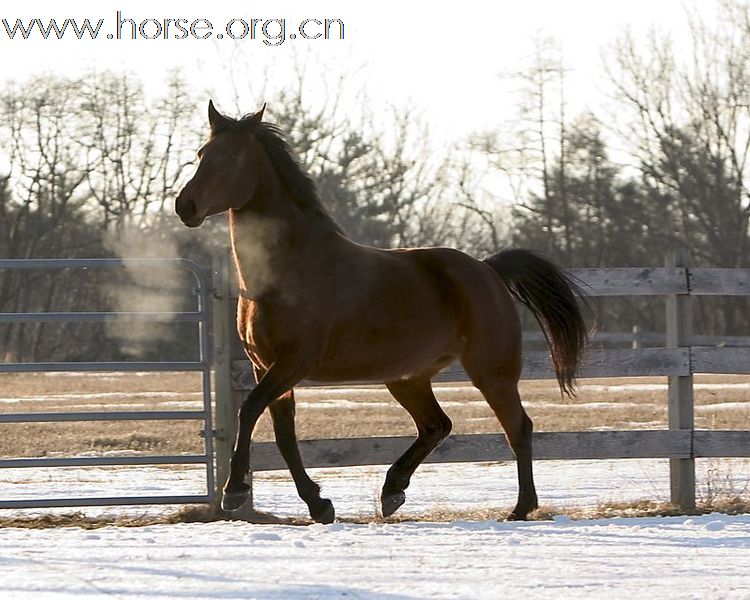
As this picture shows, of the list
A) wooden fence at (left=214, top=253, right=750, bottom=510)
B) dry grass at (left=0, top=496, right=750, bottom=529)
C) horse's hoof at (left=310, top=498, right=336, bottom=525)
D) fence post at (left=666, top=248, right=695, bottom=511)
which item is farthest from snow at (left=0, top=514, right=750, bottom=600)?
fence post at (left=666, top=248, right=695, bottom=511)

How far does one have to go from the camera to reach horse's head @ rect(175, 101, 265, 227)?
22.6 feet

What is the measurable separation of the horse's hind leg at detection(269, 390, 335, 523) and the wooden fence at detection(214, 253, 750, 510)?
47cm

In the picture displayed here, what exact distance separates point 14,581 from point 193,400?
14494mm

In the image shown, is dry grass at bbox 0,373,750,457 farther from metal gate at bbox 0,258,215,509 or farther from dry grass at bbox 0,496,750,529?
dry grass at bbox 0,496,750,529

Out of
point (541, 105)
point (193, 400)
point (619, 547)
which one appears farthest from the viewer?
point (541, 105)

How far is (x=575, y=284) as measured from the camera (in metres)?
8.31

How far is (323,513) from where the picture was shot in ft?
24.1

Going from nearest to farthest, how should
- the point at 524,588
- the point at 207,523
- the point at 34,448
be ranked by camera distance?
the point at 524,588 < the point at 207,523 < the point at 34,448

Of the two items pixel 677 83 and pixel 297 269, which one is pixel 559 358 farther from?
pixel 677 83

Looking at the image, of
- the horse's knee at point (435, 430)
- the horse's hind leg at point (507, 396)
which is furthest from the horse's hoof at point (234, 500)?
the horse's hind leg at point (507, 396)

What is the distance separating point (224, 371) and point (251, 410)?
1140 millimetres

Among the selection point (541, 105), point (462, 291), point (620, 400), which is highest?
point (541, 105)

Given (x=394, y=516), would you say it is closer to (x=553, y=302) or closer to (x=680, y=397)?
(x=553, y=302)

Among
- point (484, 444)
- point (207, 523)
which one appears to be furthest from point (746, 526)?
point (207, 523)
